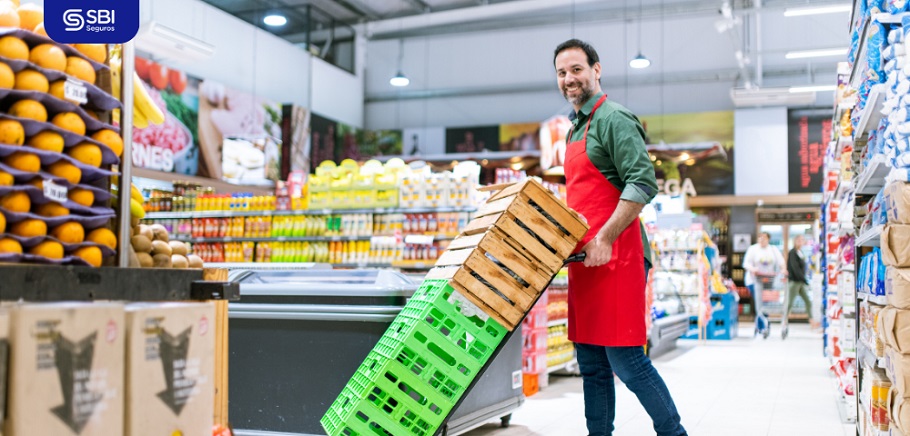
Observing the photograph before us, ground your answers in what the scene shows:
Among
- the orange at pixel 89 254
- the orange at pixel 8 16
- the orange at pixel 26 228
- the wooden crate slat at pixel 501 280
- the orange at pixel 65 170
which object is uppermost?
the orange at pixel 8 16

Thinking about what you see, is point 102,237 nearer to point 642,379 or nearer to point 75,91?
point 75,91

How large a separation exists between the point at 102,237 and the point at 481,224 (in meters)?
1.59

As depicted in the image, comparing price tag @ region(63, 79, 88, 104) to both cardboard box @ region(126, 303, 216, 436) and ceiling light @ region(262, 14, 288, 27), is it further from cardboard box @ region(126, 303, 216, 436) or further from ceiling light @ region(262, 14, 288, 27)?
ceiling light @ region(262, 14, 288, 27)

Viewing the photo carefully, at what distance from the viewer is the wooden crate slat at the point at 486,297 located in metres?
2.95

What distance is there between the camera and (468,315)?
2.98m

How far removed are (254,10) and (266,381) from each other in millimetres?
12458

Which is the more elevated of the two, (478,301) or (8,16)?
(8,16)

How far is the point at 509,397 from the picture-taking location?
4.80 meters

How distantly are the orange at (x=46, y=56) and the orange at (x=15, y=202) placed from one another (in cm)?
30

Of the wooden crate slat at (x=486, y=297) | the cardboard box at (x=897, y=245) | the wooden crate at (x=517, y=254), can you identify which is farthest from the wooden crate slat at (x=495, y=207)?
the cardboard box at (x=897, y=245)

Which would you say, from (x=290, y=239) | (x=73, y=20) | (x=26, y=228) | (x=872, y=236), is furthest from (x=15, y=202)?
(x=290, y=239)

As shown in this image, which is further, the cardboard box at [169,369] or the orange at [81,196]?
the orange at [81,196]

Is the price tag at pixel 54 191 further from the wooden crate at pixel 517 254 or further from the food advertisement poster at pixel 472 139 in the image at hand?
the food advertisement poster at pixel 472 139

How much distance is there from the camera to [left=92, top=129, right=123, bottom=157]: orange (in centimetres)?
193
